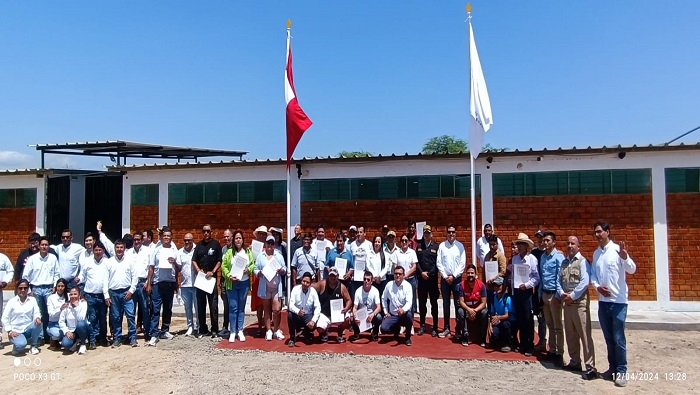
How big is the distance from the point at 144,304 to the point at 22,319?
67.6 inches

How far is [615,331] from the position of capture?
5781mm

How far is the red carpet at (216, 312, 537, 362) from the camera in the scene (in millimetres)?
6867

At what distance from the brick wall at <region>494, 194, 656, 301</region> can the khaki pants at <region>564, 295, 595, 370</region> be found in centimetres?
413


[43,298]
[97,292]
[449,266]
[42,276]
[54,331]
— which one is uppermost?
[449,266]

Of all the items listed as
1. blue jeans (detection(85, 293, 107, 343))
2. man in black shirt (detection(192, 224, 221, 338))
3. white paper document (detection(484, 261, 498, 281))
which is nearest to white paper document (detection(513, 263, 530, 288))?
white paper document (detection(484, 261, 498, 281))

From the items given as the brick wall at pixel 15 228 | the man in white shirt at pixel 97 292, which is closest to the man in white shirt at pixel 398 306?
the man in white shirt at pixel 97 292

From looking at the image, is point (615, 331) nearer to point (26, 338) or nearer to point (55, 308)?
point (55, 308)

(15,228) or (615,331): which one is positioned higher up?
(15,228)

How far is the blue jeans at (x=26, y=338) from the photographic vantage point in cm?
730

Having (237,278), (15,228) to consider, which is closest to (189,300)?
(237,278)

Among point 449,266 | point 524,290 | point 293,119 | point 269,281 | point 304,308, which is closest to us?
point 524,290

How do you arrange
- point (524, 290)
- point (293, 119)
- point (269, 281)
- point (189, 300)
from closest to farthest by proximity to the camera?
1. point (524, 290)
2. point (269, 281)
3. point (189, 300)
4. point (293, 119)

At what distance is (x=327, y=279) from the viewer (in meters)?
7.91

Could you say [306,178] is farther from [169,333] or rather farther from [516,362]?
[516,362]
